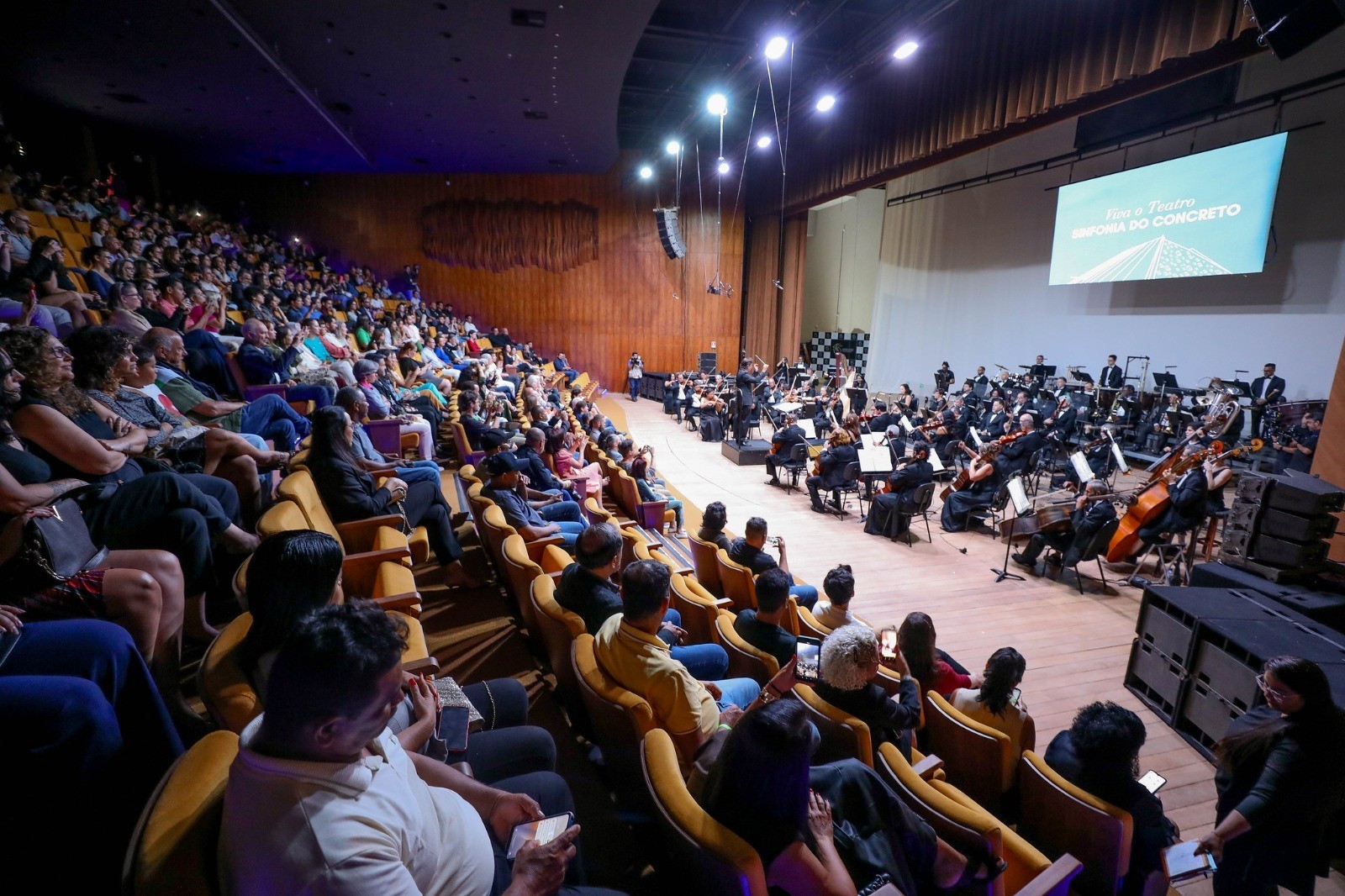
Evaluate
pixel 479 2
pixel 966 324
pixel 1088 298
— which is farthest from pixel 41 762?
pixel 966 324

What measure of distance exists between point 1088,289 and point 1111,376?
1.99 metres

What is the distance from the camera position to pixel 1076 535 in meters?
5.27

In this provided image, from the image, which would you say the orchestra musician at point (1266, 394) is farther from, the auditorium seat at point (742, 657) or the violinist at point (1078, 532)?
the auditorium seat at point (742, 657)

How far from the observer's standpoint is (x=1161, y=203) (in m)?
9.25

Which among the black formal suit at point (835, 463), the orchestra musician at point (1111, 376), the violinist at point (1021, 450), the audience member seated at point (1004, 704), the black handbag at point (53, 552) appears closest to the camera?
the black handbag at point (53, 552)

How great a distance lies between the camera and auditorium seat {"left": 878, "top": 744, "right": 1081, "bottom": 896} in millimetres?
1667

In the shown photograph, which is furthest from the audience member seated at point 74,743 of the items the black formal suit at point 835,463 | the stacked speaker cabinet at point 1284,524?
the black formal suit at point 835,463

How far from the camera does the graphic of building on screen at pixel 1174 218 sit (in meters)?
8.22

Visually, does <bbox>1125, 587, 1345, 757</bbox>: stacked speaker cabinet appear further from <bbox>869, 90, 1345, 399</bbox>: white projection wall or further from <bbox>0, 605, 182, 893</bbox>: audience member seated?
<bbox>869, 90, 1345, 399</bbox>: white projection wall

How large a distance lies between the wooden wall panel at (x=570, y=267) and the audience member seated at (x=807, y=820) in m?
16.6

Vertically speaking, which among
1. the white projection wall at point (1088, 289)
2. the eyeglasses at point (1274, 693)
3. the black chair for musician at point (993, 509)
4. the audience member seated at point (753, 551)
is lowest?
the black chair for musician at point (993, 509)

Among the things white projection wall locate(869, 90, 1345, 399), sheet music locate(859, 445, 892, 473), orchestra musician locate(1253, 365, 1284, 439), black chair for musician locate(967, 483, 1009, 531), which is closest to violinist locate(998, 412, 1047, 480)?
black chair for musician locate(967, 483, 1009, 531)

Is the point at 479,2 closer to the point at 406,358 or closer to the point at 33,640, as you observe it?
the point at 406,358

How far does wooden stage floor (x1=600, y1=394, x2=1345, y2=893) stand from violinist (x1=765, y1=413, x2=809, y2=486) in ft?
1.93
